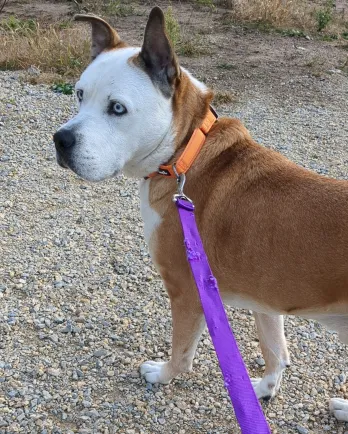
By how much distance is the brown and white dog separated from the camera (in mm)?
2686

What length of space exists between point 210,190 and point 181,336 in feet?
3.03

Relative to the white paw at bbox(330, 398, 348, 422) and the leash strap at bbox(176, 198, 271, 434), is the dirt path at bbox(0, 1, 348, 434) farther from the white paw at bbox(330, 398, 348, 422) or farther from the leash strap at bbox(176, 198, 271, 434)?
the leash strap at bbox(176, 198, 271, 434)

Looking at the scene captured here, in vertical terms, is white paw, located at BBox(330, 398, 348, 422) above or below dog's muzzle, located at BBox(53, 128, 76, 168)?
below

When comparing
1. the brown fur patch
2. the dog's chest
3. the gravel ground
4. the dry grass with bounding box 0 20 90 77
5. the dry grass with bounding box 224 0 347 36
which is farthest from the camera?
the dry grass with bounding box 224 0 347 36

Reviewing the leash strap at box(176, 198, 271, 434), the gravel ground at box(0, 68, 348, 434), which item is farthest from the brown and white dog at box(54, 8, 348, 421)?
the gravel ground at box(0, 68, 348, 434)

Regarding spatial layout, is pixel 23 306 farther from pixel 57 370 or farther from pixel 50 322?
pixel 57 370

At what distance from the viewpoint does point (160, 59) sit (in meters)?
2.88

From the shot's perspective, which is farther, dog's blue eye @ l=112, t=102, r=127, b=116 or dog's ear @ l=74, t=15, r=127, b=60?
dog's ear @ l=74, t=15, r=127, b=60

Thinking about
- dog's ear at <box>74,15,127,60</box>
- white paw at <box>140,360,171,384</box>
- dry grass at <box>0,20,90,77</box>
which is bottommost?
white paw at <box>140,360,171,384</box>

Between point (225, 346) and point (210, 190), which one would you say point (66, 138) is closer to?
point (210, 190)

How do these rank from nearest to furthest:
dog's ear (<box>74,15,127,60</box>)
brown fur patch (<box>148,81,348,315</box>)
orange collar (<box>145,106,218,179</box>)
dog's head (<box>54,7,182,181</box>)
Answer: brown fur patch (<box>148,81,348,315</box>) < dog's head (<box>54,7,182,181</box>) < orange collar (<box>145,106,218,179</box>) < dog's ear (<box>74,15,127,60</box>)

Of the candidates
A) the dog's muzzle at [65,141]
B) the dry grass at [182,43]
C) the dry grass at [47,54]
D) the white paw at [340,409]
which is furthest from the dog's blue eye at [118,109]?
the dry grass at [182,43]

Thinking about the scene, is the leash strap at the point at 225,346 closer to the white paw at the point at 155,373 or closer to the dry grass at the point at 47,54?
the white paw at the point at 155,373

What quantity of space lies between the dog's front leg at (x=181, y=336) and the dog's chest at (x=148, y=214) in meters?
0.34
